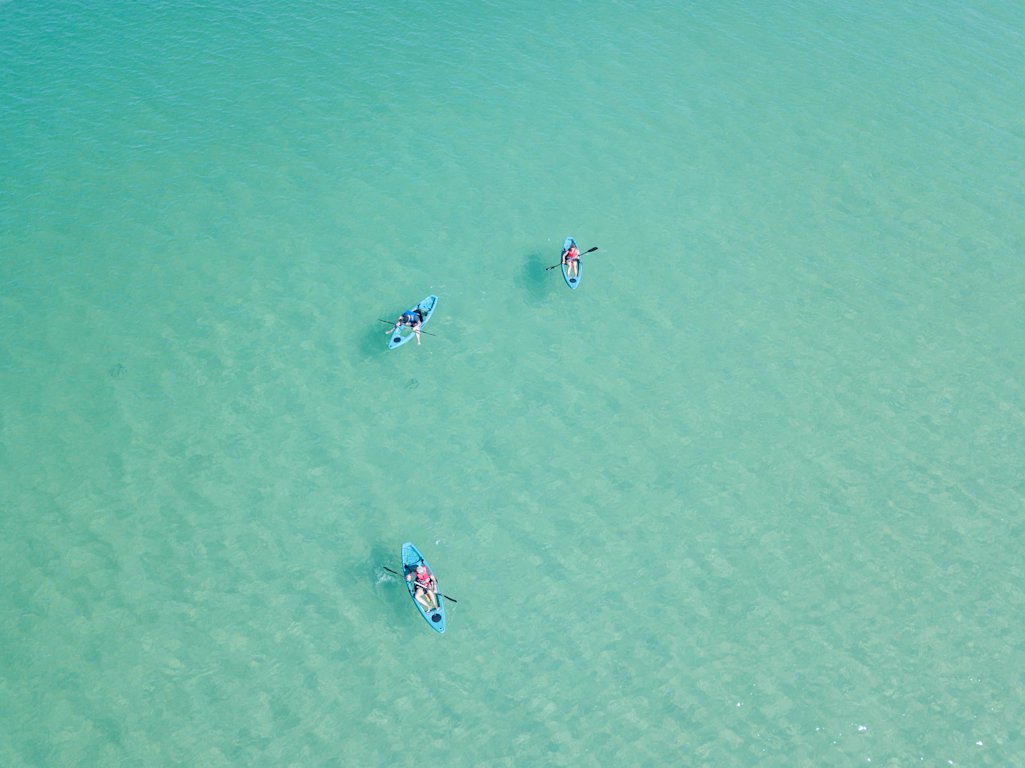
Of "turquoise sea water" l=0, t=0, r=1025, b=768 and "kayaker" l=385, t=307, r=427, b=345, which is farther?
"kayaker" l=385, t=307, r=427, b=345

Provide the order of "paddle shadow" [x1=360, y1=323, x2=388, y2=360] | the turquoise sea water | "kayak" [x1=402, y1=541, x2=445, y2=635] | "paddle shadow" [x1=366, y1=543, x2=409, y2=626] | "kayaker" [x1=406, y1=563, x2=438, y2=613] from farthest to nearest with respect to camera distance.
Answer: "paddle shadow" [x1=360, y1=323, x2=388, y2=360] < "paddle shadow" [x1=366, y1=543, x2=409, y2=626] < "kayaker" [x1=406, y1=563, x2=438, y2=613] < "kayak" [x1=402, y1=541, x2=445, y2=635] < the turquoise sea water

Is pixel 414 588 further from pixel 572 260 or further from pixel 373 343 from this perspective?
pixel 572 260

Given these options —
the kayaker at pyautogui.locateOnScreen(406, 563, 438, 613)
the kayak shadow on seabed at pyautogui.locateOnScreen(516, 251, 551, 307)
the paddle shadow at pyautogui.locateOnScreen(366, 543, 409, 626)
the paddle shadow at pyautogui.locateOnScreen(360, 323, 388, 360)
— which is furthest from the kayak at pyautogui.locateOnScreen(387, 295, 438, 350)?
the kayaker at pyautogui.locateOnScreen(406, 563, 438, 613)

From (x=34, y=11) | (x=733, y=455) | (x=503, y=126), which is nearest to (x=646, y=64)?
(x=503, y=126)

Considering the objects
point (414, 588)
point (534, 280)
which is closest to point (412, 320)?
point (534, 280)

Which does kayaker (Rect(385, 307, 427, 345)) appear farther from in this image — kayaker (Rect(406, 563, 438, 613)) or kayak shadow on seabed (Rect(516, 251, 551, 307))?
kayaker (Rect(406, 563, 438, 613))

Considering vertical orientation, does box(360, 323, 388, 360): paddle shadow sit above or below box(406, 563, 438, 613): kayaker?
above

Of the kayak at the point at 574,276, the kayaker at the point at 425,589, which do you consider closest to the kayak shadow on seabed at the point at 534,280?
the kayak at the point at 574,276

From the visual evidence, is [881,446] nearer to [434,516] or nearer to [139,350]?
[434,516]

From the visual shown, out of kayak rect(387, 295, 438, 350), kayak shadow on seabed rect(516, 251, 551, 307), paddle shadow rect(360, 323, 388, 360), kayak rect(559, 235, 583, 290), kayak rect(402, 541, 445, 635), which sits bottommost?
kayak rect(402, 541, 445, 635)
